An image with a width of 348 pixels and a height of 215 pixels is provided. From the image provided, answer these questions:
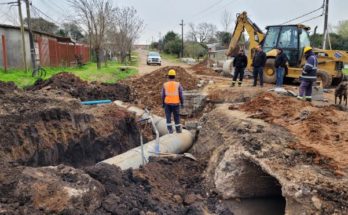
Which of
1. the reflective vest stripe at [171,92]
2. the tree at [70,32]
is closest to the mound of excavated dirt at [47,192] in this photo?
the reflective vest stripe at [171,92]

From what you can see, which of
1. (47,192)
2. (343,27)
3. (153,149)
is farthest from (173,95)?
(343,27)

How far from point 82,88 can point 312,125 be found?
28.7ft

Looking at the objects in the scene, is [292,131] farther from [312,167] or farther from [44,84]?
[44,84]

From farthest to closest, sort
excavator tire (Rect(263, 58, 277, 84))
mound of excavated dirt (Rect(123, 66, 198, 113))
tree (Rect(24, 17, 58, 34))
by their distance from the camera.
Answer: tree (Rect(24, 17, 58, 34)), excavator tire (Rect(263, 58, 277, 84)), mound of excavated dirt (Rect(123, 66, 198, 113))

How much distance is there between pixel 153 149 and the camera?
7.78 meters

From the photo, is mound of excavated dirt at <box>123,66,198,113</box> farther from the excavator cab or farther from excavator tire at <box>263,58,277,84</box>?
the excavator cab

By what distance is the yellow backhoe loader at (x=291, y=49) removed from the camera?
1530 cm

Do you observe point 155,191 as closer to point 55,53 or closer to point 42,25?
point 55,53

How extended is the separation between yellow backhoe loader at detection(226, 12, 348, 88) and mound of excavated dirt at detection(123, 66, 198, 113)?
334cm

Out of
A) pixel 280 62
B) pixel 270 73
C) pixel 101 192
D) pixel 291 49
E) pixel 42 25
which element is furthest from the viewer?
pixel 42 25

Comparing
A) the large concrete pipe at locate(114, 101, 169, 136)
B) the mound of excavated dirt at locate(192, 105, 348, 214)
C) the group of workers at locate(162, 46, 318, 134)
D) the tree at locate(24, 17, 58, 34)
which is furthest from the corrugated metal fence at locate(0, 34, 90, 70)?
the tree at locate(24, 17, 58, 34)

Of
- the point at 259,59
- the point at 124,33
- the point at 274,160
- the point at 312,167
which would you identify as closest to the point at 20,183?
the point at 274,160

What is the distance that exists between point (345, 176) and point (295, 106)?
13.1 ft

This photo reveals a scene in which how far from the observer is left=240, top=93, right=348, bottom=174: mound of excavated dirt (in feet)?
17.2
